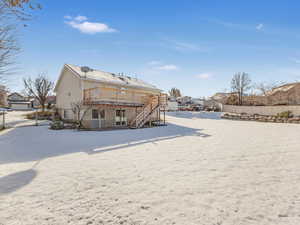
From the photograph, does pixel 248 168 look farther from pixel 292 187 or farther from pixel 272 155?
pixel 272 155

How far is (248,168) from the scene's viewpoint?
4887 mm

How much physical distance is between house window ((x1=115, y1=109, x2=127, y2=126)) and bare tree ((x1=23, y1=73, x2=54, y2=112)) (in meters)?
19.4

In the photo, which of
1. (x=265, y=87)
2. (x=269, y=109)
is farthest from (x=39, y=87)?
(x=265, y=87)

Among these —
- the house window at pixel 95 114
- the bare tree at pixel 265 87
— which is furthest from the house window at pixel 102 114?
the bare tree at pixel 265 87

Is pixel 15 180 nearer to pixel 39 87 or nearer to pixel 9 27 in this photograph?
pixel 9 27

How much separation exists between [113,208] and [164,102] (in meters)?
15.0

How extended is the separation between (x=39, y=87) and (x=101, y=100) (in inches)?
841

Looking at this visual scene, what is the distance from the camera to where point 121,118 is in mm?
17344

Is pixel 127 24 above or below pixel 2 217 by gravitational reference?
above

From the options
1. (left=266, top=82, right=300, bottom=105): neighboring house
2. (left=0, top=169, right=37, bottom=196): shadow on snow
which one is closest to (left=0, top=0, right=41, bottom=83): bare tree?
(left=0, top=169, right=37, bottom=196): shadow on snow

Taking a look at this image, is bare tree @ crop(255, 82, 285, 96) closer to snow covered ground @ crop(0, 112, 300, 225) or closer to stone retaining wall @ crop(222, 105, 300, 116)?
stone retaining wall @ crop(222, 105, 300, 116)

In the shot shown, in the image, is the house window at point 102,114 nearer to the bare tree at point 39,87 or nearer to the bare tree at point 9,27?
the bare tree at point 9,27

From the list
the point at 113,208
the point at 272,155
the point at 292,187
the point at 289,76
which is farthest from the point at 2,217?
the point at 289,76

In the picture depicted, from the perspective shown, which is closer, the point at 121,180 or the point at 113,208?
the point at 113,208
